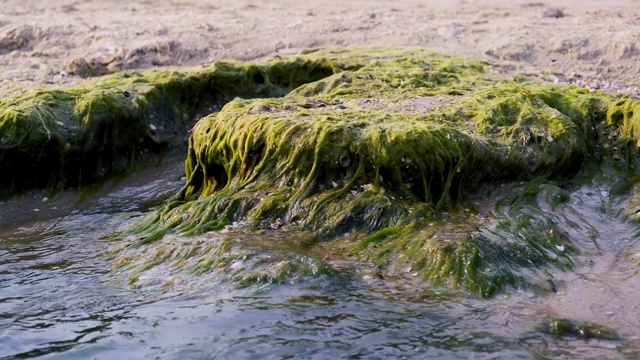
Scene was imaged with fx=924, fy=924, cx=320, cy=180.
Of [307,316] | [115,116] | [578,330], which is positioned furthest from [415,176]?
[115,116]

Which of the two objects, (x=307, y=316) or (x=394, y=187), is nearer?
(x=307, y=316)

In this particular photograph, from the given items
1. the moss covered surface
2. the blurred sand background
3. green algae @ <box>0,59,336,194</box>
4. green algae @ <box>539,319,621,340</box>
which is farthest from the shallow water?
the blurred sand background

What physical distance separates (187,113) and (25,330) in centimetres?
352

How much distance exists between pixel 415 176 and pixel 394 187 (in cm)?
15

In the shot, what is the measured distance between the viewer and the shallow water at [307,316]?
424cm

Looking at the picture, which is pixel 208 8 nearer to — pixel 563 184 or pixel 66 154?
pixel 66 154

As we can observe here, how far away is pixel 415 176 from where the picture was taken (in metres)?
5.62

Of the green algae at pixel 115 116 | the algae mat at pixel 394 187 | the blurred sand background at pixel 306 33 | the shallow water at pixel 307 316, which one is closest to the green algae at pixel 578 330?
the shallow water at pixel 307 316

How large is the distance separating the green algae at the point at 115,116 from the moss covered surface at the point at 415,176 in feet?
3.41

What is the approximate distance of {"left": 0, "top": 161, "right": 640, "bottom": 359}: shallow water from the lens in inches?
167

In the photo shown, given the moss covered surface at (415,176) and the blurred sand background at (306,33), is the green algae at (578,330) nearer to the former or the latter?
the moss covered surface at (415,176)

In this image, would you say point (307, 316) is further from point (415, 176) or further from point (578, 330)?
point (415, 176)

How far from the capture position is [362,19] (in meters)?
9.95

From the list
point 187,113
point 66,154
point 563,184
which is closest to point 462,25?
point 187,113
